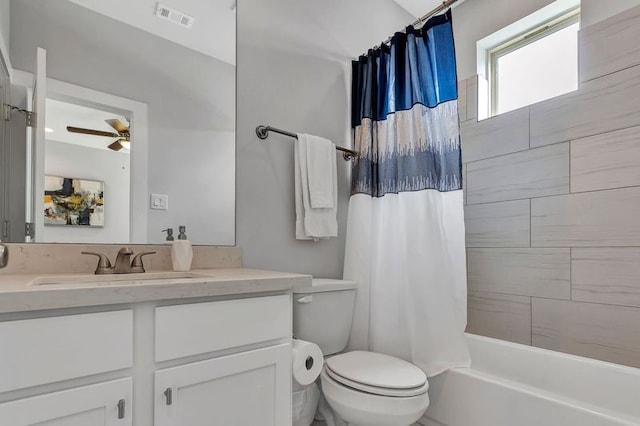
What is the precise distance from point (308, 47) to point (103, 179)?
51.9 inches

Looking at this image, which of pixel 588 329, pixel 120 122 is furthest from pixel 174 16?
pixel 588 329

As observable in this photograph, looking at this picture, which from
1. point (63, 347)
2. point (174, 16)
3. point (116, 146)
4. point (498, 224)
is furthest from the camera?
point (498, 224)

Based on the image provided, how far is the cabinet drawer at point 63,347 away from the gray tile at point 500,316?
2.01 metres

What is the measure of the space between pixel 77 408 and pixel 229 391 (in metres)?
0.37

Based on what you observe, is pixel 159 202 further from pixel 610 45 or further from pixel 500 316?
pixel 610 45

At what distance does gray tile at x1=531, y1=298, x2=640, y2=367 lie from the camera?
5.49 ft

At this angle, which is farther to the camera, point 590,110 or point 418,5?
point 418,5

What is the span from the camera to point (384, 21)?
8.22 ft

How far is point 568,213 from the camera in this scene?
1.89 m

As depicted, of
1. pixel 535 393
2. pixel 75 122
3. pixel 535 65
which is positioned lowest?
pixel 535 393

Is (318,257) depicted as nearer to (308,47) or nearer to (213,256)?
(213,256)

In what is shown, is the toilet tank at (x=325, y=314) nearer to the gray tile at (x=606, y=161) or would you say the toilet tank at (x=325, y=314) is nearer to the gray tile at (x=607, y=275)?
the gray tile at (x=607, y=275)

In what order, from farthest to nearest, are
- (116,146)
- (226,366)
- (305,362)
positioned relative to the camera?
(116,146)
(305,362)
(226,366)

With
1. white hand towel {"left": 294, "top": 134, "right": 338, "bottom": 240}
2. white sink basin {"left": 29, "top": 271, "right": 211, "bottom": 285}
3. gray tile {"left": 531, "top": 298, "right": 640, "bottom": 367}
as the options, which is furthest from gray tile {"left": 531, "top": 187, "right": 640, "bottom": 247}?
white sink basin {"left": 29, "top": 271, "right": 211, "bottom": 285}
